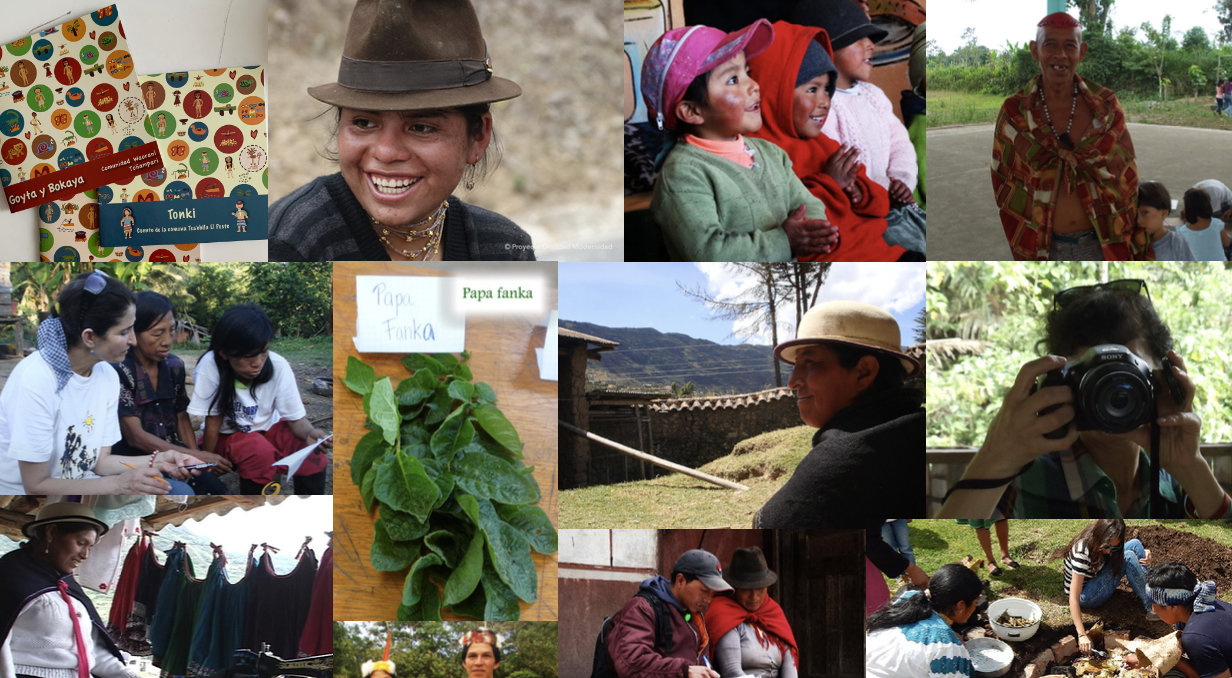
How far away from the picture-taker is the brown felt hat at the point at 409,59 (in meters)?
3.46

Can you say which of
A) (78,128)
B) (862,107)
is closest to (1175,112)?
(862,107)

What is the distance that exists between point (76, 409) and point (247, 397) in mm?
593

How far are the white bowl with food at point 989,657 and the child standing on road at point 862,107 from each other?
170 centimetres

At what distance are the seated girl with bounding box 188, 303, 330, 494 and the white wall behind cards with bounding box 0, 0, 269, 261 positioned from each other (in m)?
0.30

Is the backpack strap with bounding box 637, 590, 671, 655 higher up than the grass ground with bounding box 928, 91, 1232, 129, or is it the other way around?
the grass ground with bounding box 928, 91, 1232, 129

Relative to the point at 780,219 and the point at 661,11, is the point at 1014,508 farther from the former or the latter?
the point at 661,11

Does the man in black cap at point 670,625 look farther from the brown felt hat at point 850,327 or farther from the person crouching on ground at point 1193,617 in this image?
the person crouching on ground at point 1193,617

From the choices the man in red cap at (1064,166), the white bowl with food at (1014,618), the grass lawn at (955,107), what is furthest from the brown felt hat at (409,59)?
the white bowl with food at (1014,618)

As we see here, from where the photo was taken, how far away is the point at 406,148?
354cm

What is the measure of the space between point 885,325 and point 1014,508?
2.83ft

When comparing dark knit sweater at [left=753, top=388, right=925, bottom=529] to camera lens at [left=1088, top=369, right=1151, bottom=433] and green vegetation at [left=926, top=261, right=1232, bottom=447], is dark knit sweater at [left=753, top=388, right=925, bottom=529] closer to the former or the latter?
green vegetation at [left=926, top=261, right=1232, bottom=447]

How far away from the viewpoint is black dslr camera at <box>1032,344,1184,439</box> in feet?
12.1

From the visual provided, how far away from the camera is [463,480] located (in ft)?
11.6

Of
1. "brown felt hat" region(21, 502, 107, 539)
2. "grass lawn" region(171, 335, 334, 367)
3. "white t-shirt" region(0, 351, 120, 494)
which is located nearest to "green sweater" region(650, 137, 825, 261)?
"grass lawn" region(171, 335, 334, 367)
